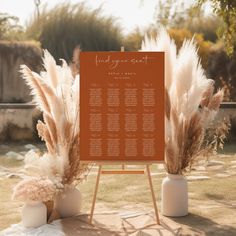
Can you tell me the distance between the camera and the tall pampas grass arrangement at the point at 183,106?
378 cm

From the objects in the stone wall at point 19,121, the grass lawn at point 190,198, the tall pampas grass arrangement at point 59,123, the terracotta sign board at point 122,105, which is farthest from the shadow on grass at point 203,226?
the stone wall at point 19,121

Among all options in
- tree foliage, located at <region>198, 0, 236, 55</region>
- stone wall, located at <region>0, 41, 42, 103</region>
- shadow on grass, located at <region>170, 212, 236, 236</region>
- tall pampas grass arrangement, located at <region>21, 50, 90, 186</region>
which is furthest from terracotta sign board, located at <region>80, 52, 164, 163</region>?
stone wall, located at <region>0, 41, 42, 103</region>

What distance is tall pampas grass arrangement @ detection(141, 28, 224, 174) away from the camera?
378 cm

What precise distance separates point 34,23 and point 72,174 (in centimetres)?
1037

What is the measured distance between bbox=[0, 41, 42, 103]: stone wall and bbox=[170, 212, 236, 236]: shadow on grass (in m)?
7.36

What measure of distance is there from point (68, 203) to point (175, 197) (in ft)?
2.64

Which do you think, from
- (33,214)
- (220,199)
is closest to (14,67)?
(220,199)

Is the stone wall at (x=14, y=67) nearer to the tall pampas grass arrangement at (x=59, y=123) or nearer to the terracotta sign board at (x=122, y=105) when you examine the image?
the tall pampas grass arrangement at (x=59, y=123)

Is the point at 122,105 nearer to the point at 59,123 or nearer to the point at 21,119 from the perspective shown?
the point at 59,123

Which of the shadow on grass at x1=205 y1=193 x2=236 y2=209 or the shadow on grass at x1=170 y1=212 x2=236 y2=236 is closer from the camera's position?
the shadow on grass at x1=170 y1=212 x2=236 y2=236

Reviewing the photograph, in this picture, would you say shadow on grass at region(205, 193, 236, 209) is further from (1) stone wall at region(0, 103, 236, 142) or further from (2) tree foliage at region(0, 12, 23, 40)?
(2) tree foliage at region(0, 12, 23, 40)

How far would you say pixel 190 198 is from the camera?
4.47 meters

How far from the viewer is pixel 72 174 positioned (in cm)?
381

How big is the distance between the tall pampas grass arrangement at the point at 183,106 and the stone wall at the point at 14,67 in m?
7.03
